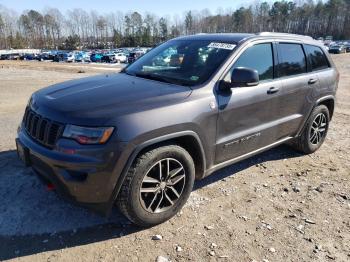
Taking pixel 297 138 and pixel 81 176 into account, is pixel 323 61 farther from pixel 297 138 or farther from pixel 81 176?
pixel 81 176

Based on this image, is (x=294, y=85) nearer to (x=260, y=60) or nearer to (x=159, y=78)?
(x=260, y=60)

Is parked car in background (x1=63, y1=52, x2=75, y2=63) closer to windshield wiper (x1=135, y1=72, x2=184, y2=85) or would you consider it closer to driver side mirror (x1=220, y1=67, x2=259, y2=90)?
windshield wiper (x1=135, y1=72, x2=184, y2=85)

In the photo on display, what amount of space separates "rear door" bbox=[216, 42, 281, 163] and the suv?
12 mm

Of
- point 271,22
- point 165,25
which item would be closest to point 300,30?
point 271,22

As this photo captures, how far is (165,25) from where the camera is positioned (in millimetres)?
139875

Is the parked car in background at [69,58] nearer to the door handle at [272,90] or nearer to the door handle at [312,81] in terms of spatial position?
the door handle at [312,81]

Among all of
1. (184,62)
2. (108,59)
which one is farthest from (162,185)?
(108,59)

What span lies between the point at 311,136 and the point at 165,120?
3.18 meters

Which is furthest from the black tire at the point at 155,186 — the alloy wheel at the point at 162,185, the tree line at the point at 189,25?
the tree line at the point at 189,25

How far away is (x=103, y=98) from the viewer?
3209 millimetres

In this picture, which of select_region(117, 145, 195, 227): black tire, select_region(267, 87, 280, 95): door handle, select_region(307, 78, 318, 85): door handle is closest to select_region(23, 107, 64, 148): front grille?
select_region(117, 145, 195, 227): black tire

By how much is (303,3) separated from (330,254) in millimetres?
149810

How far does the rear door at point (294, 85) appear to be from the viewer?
14.6ft

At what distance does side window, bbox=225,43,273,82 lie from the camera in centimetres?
391
